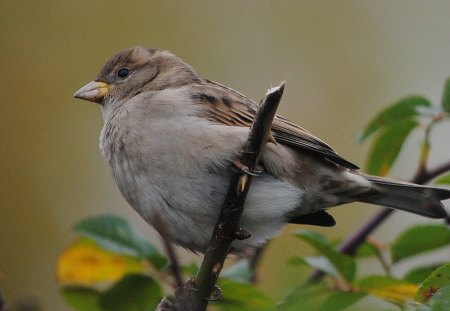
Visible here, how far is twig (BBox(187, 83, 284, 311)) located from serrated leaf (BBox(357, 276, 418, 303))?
15.5 inches

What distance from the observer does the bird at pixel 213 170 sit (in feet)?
9.80

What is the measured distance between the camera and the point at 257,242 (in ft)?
10.1

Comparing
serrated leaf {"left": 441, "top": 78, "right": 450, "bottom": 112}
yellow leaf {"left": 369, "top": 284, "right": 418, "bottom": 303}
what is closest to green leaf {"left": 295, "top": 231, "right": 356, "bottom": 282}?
yellow leaf {"left": 369, "top": 284, "right": 418, "bottom": 303}

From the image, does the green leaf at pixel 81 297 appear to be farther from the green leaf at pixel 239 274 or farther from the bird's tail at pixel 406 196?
the bird's tail at pixel 406 196

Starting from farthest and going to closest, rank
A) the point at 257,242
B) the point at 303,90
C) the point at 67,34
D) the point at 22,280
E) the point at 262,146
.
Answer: the point at 67,34 < the point at 303,90 < the point at 22,280 < the point at 257,242 < the point at 262,146

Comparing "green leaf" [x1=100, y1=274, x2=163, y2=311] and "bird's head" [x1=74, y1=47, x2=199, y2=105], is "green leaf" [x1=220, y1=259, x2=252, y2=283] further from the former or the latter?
"bird's head" [x1=74, y1=47, x2=199, y2=105]

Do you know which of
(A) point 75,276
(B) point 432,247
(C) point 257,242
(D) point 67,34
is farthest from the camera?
(D) point 67,34

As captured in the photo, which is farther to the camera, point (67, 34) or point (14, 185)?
point (67, 34)

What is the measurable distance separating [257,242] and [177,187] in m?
0.35

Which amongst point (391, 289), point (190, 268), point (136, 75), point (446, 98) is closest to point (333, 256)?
point (391, 289)

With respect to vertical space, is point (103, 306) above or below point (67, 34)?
below

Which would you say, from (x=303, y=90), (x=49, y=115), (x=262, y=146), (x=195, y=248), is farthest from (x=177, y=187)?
(x=49, y=115)

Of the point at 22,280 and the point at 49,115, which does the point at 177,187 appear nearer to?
the point at 22,280

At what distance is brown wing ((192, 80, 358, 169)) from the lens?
3213 millimetres
